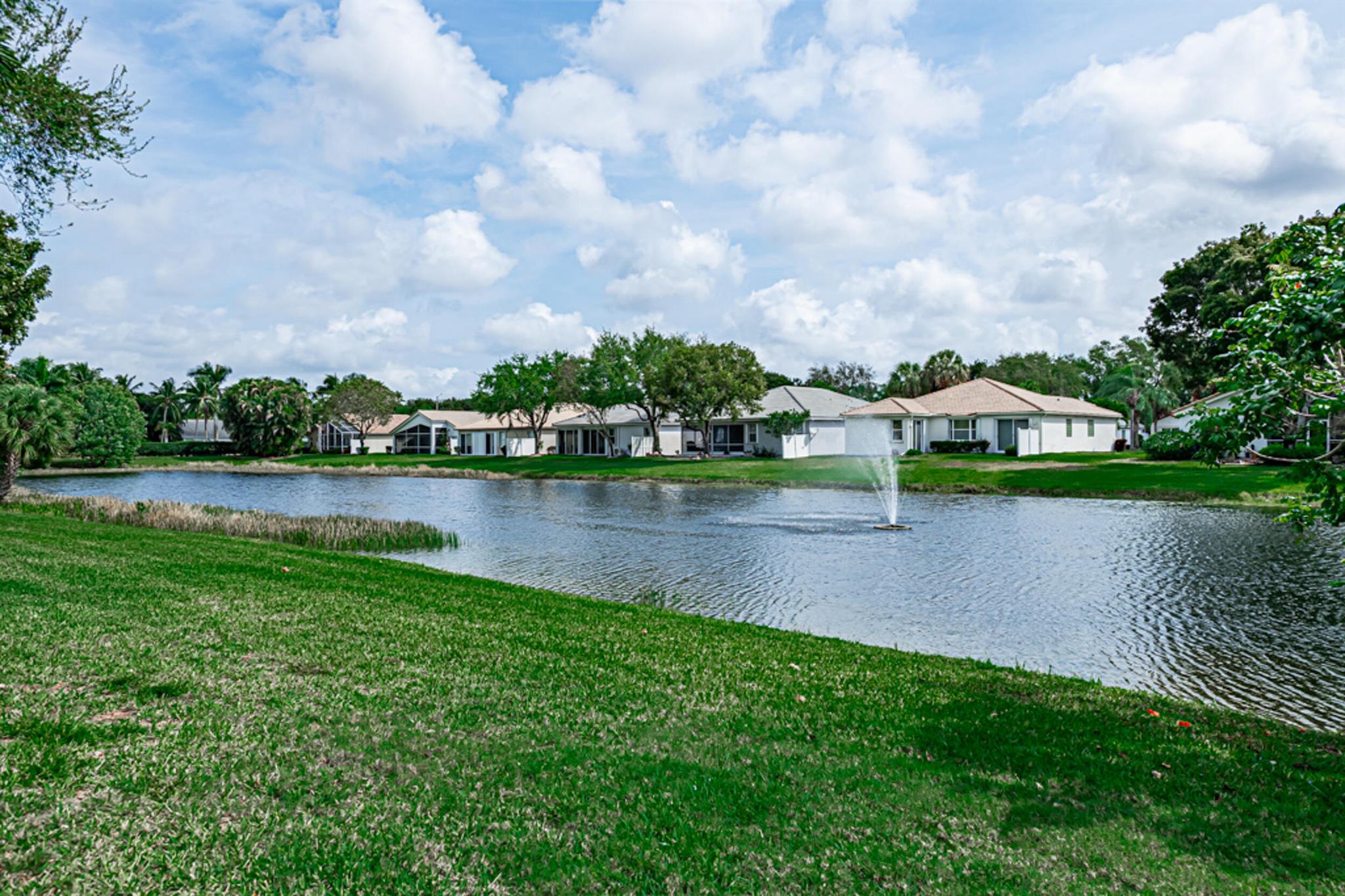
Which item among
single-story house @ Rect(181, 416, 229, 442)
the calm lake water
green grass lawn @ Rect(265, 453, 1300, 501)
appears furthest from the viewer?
single-story house @ Rect(181, 416, 229, 442)

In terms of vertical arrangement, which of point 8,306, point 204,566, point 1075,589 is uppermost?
point 8,306

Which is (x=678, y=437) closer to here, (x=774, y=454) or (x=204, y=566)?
(x=774, y=454)

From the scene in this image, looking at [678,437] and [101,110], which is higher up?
[101,110]

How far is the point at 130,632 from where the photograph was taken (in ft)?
22.9

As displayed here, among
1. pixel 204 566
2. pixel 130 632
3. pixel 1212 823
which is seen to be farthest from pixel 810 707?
pixel 204 566

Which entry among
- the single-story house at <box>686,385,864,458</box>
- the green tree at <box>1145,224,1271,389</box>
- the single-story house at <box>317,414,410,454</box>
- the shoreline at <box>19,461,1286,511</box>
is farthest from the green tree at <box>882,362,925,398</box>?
the single-story house at <box>317,414,410,454</box>

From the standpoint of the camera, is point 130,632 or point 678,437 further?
point 678,437

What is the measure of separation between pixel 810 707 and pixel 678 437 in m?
58.6

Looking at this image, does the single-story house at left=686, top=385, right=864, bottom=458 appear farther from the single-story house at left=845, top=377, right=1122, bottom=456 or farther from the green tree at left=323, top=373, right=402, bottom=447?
the green tree at left=323, top=373, right=402, bottom=447

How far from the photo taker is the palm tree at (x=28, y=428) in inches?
875

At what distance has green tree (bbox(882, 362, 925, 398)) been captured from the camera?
73.9 meters

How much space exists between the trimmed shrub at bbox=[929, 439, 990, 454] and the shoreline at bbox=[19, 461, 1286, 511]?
47.0 ft

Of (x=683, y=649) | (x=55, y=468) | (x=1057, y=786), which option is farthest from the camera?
(x=55, y=468)

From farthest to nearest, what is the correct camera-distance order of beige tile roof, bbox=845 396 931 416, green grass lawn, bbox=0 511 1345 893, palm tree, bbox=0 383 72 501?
beige tile roof, bbox=845 396 931 416, palm tree, bbox=0 383 72 501, green grass lawn, bbox=0 511 1345 893
